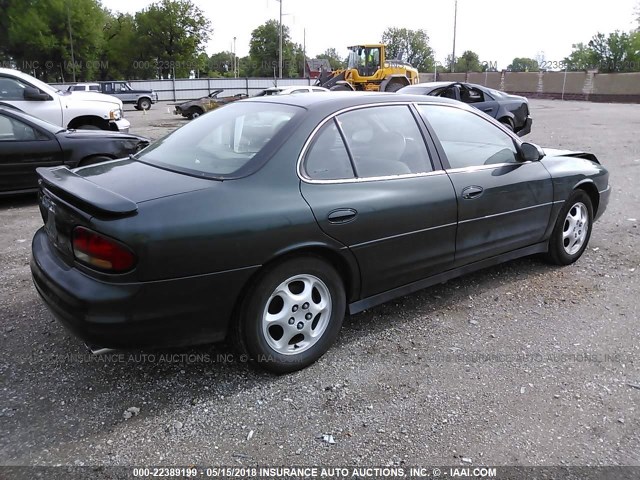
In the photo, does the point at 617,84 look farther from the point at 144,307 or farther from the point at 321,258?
the point at 144,307

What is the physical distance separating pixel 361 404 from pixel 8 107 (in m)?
6.82

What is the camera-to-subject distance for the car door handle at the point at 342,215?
10.1ft

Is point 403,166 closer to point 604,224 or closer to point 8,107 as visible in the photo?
point 604,224

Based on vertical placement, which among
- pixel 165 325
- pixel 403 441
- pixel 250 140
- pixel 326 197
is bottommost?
pixel 403 441

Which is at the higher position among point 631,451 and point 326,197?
point 326,197

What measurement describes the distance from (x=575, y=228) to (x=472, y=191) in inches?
62.6

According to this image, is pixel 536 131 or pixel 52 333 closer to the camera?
pixel 52 333

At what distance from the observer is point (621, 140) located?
13.9m

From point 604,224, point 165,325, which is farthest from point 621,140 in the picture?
point 165,325

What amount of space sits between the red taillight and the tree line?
134 ft

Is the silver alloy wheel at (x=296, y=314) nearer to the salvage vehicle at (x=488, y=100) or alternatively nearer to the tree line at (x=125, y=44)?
the salvage vehicle at (x=488, y=100)

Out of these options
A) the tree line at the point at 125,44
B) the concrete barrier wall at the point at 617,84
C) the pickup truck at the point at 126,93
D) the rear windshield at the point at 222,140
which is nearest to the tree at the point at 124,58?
the tree line at the point at 125,44

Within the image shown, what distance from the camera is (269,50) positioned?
91.9 meters

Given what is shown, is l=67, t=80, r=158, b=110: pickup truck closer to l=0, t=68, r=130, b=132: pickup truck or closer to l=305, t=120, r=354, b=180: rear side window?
l=0, t=68, r=130, b=132: pickup truck
